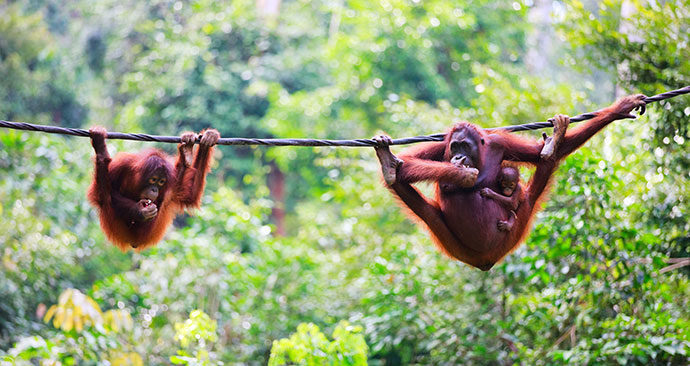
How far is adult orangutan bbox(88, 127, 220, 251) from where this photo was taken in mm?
4023

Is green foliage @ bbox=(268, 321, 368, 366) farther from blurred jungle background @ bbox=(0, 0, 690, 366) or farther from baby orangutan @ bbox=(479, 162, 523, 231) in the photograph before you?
baby orangutan @ bbox=(479, 162, 523, 231)

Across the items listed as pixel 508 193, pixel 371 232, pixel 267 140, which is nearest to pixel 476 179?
pixel 508 193

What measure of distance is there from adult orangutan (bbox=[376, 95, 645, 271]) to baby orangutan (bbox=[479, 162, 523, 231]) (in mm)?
27

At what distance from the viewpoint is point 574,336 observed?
5445 mm

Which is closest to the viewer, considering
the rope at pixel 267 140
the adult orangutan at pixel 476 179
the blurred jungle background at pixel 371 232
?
the rope at pixel 267 140

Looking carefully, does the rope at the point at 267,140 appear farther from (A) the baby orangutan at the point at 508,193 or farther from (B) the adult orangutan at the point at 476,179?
(A) the baby orangutan at the point at 508,193

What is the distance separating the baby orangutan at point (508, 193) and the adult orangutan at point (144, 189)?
160 centimetres

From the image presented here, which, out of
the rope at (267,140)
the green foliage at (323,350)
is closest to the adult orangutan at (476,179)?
the rope at (267,140)

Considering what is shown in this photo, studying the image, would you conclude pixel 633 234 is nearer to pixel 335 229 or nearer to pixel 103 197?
pixel 103 197

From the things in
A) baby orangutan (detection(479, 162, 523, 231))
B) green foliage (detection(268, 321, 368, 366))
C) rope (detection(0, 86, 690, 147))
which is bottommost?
green foliage (detection(268, 321, 368, 366))

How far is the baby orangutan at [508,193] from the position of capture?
154 inches

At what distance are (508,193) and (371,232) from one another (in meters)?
→ 4.48

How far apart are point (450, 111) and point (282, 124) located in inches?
166

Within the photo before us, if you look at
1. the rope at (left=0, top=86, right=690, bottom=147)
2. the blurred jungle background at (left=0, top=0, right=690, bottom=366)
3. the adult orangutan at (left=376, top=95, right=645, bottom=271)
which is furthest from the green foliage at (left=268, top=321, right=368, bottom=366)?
the rope at (left=0, top=86, right=690, bottom=147)
